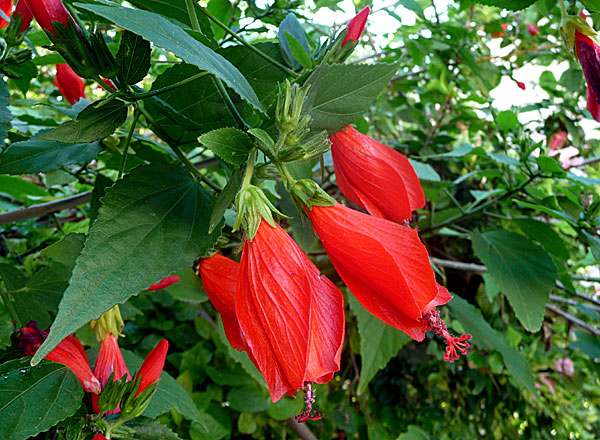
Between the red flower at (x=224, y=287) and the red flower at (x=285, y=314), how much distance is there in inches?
2.3

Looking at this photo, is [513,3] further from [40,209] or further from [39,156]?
[40,209]

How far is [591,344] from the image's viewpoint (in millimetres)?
1031

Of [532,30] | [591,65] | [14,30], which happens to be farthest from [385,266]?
[532,30]

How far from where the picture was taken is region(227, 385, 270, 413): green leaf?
2.81ft

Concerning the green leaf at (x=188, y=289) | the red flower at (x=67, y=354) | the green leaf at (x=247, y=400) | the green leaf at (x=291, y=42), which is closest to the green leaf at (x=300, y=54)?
the green leaf at (x=291, y=42)

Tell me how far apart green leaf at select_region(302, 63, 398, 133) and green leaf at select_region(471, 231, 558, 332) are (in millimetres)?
477

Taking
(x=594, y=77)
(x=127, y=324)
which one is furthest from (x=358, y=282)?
(x=127, y=324)

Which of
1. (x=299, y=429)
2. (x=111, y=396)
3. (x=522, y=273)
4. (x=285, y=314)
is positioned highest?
(x=285, y=314)

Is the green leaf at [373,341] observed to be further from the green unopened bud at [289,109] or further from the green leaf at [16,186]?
the green leaf at [16,186]

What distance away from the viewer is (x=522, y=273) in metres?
0.68

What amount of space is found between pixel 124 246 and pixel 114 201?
0.04m

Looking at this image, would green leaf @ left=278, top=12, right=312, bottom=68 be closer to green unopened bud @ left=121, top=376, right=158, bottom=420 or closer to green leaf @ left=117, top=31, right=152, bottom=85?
green leaf @ left=117, top=31, right=152, bottom=85

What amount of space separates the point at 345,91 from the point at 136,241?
187 millimetres

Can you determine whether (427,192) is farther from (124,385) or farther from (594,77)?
(124,385)
